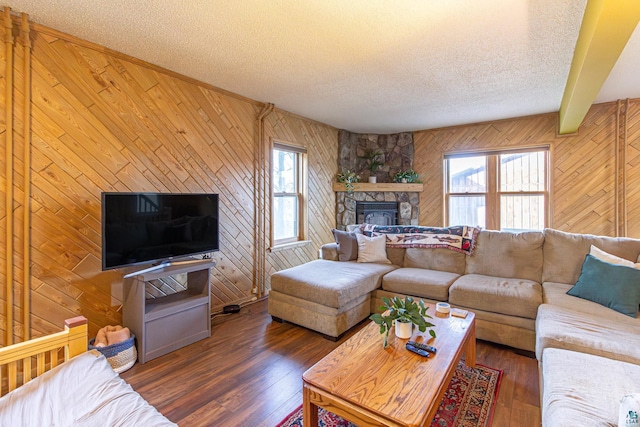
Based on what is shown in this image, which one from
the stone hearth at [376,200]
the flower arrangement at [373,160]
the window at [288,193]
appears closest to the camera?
the window at [288,193]

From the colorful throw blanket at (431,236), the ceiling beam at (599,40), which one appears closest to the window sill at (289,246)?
the colorful throw blanket at (431,236)

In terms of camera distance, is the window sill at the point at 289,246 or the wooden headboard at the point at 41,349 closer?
the wooden headboard at the point at 41,349

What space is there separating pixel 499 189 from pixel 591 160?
1158 mm

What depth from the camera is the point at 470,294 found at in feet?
8.82

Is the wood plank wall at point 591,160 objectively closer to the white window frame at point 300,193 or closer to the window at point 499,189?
the window at point 499,189

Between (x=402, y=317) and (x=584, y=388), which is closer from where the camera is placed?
(x=584, y=388)

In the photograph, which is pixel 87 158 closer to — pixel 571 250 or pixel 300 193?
pixel 300 193

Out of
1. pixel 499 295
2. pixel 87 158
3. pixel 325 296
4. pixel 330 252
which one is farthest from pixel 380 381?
pixel 87 158

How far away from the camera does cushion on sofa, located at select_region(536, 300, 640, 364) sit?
5.49 feet

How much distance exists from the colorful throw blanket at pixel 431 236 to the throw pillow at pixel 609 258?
3.23 feet

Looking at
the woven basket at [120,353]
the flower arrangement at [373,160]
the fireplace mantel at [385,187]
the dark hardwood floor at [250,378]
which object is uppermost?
the flower arrangement at [373,160]

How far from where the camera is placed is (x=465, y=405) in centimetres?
185

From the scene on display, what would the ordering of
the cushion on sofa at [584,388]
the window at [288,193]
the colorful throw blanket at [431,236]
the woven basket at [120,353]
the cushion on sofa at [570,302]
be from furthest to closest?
the window at [288,193] < the colorful throw blanket at [431,236] < the woven basket at [120,353] < the cushion on sofa at [570,302] < the cushion on sofa at [584,388]

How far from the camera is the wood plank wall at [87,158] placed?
82.7 inches
